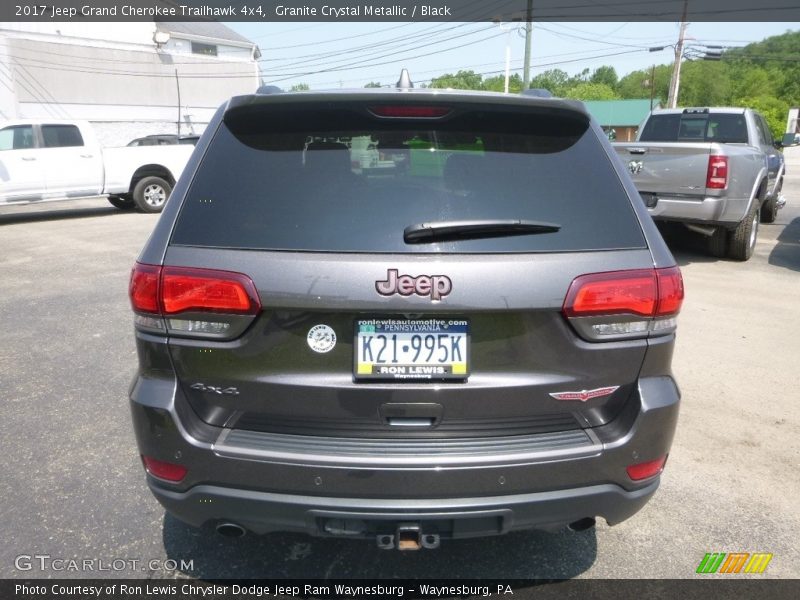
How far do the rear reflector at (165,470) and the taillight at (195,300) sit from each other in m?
0.45

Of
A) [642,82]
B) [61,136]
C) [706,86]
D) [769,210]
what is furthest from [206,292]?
[642,82]

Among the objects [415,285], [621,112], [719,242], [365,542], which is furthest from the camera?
[621,112]

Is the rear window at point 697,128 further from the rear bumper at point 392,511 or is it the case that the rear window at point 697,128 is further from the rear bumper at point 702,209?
the rear bumper at point 392,511

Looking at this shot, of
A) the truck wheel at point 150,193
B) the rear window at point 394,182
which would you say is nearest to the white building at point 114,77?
the truck wheel at point 150,193

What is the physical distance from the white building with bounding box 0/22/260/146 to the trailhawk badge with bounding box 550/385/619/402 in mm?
36139

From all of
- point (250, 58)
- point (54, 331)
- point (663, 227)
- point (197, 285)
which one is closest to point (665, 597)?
point (197, 285)

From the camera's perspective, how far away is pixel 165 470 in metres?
2.04

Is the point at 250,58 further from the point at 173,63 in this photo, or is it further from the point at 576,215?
the point at 576,215

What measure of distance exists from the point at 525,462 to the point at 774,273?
24.8ft

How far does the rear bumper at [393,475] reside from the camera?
6.24ft

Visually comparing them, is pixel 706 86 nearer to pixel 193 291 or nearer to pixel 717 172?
pixel 717 172

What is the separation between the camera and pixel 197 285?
1916 millimetres

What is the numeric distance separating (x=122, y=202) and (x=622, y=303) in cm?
1555

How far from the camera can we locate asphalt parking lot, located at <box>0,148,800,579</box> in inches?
99.4
